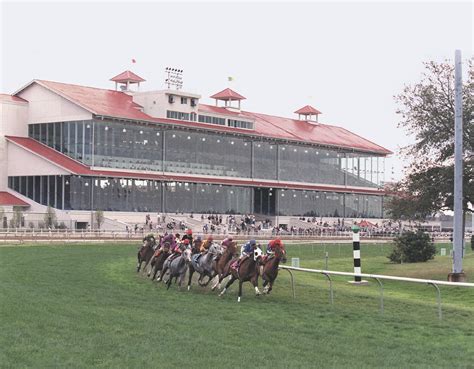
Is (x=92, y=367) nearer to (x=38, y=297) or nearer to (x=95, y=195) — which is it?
(x=38, y=297)

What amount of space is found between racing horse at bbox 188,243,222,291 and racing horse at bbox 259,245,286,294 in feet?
7.95

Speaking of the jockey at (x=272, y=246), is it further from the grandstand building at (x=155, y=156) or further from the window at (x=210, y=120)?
the window at (x=210, y=120)

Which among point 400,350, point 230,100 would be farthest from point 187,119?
point 400,350

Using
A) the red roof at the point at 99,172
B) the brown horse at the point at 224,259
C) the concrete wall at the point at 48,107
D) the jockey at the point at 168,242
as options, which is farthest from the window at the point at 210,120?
the brown horse at the point at 224,259

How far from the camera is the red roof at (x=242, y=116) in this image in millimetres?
75106

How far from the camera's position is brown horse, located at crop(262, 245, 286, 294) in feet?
66.4

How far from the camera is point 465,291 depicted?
77.6ft

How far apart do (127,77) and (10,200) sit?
19.0 m

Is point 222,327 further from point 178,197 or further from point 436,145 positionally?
point 178,197

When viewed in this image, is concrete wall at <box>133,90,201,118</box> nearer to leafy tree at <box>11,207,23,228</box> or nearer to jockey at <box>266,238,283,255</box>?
leafy tree at <box>11,207,23,228</box>

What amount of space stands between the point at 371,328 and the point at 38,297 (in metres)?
7.21

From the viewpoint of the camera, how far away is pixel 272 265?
2047 centimetres

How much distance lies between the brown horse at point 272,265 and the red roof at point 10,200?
176 ft

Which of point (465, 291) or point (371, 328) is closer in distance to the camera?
point (371, 328)
